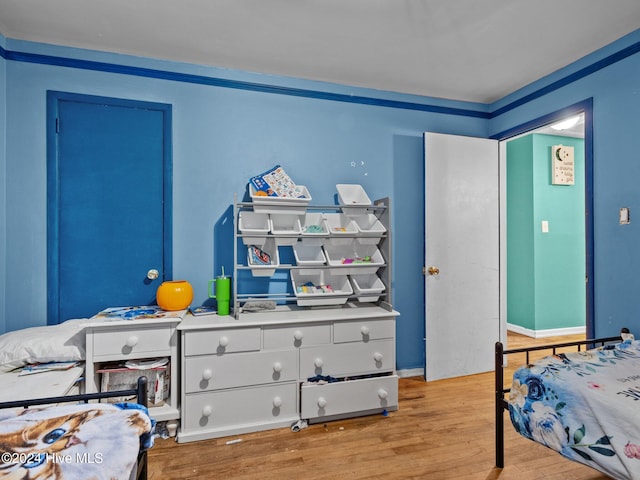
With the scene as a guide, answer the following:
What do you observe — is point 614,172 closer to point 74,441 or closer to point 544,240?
point 544,240

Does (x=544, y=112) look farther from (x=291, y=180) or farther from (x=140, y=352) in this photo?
(x=140, y=352)

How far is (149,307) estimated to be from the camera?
2502mm

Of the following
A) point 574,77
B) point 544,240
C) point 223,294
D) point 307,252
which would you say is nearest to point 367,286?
point 307,252

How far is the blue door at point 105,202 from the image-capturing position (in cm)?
239

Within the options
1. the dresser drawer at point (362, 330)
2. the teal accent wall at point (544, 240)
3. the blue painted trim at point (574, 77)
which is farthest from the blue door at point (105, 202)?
the teal accent wall at point (544, 240)

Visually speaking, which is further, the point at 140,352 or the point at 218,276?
the point at 218,276

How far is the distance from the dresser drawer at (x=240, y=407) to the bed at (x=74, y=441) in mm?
996

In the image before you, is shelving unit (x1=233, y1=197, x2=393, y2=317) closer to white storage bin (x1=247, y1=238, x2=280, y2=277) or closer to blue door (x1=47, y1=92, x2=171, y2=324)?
white storage bin (x1=247, y1=238, x2=280, y2=277)

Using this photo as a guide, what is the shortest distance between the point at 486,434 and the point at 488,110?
297 centimetres

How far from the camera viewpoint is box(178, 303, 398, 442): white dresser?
2172 mm

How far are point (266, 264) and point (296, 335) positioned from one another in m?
0.57

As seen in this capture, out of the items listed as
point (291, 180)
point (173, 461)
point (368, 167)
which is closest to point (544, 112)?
point (368, 167)

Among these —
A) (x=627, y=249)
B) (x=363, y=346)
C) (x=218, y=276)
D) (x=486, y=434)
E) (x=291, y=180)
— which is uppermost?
(x=291, y=180)

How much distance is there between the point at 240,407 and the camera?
2232mm
